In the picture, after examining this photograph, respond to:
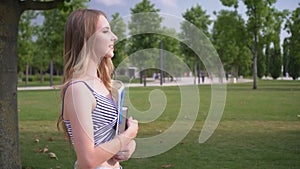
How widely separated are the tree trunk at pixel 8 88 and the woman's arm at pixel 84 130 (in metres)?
2.88

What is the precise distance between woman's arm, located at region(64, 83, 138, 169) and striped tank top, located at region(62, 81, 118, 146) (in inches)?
1.3

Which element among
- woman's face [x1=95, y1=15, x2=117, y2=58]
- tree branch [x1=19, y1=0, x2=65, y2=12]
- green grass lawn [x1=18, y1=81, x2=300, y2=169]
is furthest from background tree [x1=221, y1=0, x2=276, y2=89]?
woman's face [x1=95, y1=15, x2=117, y2=58]

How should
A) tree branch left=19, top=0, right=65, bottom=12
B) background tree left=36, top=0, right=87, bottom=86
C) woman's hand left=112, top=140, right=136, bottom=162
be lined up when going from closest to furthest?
woman's hand left=112, top=140, right=136, bottom=162
tree branch left=19, top=0, right=65, bottom=12
background tree left=36, top=0, right=87, bottom=86

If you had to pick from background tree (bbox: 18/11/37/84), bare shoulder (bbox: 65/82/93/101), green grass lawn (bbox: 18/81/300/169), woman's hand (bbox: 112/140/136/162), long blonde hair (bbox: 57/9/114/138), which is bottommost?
green grass lawn (bbox: 18/81/300/169)

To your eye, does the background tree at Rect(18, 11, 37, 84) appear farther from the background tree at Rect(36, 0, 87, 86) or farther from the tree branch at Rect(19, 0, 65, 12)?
the tree branch at Rect(19, 0, 65, 12)

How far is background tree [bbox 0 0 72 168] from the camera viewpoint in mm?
4160

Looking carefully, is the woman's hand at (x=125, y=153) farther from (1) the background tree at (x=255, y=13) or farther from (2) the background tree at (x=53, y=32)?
(2) the background tree at (x=53, y=32)

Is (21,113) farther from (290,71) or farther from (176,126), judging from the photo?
(290,71)

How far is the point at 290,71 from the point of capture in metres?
61.2

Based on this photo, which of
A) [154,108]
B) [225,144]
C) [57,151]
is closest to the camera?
[154,108]

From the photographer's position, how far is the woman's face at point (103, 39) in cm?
163

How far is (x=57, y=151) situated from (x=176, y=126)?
14.8ft

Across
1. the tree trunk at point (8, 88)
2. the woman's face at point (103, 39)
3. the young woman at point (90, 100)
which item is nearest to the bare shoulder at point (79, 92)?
the young woman at point (90, 100)

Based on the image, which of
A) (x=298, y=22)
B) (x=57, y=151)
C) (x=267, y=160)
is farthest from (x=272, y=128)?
(x=298, y=22)
